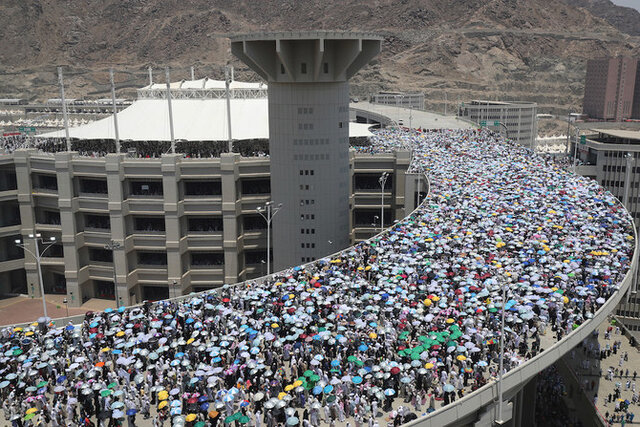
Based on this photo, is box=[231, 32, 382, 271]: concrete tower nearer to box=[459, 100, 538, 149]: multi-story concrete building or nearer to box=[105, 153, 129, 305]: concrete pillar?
box=[105, 153, 129, 305]: concrete pillar

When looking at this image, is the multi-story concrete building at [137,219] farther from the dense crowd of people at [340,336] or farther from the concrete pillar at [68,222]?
the dense crowd of people at [340,336]

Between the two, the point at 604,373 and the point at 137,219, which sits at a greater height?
the point at 137,219

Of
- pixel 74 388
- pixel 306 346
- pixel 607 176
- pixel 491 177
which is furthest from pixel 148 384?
pixel 607 176

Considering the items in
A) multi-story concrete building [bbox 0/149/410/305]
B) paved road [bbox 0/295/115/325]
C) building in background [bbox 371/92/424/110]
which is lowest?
paved road [bbox 0/295/115/325]

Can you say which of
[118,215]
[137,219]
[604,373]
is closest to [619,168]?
[604,373]

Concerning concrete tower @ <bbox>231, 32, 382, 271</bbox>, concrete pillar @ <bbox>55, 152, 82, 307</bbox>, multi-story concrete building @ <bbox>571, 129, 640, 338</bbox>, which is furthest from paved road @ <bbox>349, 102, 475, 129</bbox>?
concrete pillar @ <bbox>55, 152, 82, 307</bbox>

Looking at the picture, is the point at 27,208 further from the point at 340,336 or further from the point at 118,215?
the point at 340,336
